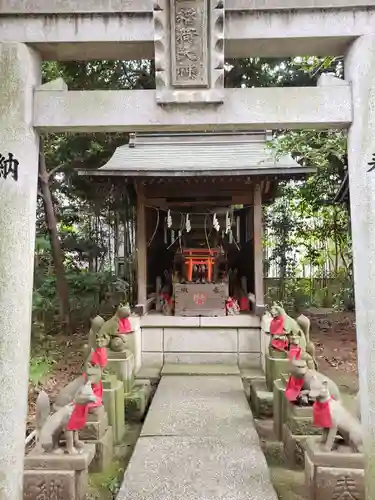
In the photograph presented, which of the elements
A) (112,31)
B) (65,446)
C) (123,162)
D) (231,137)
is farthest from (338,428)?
(231,137)

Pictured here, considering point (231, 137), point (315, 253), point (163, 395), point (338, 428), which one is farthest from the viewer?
point (315, 253)

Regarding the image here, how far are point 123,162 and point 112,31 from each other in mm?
5805

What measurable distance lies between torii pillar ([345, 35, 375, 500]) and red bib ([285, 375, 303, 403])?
1182mm

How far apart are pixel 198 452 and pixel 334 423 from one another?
1560 millimetres

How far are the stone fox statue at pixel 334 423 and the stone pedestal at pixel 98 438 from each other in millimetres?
2308

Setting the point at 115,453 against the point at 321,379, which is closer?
the point at 321,379

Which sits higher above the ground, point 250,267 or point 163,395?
point 250,267

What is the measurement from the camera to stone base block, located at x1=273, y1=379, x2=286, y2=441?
5.07 m

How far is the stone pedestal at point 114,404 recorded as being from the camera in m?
5.00

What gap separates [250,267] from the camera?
1061 centimetres

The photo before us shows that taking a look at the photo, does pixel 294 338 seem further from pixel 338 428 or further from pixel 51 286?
pixel 51 286

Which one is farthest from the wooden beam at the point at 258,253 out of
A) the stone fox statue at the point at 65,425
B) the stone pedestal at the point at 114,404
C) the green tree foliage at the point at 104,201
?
the stone fox statue at the point at 65,425

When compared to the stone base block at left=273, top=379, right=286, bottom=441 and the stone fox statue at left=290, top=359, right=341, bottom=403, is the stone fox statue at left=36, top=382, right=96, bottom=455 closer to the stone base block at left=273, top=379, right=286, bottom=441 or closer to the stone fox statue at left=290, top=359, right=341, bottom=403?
the stone fox statue at left=290, top=359, right=341, bottom=403

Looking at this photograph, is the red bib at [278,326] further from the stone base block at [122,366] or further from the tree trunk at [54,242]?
the tree trunk at [54,242]
